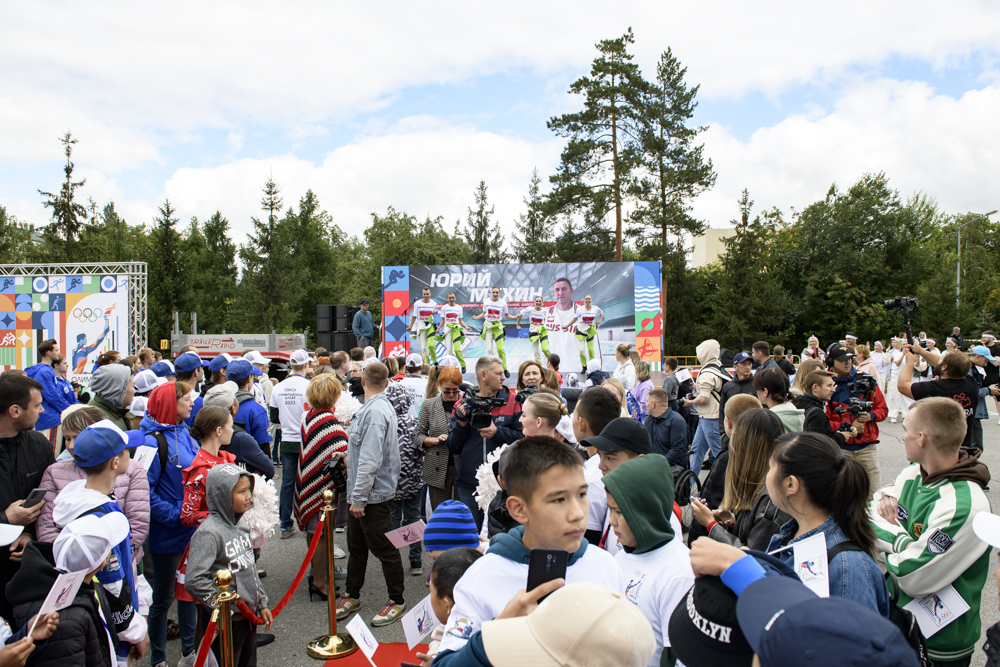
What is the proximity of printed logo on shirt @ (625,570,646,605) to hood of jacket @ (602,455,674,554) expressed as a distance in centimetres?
8

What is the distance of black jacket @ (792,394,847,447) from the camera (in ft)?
16.1

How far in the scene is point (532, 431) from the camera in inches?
140

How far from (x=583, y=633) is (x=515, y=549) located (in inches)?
26.6

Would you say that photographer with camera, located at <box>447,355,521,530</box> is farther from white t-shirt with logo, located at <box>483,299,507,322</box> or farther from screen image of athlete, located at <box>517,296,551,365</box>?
white t-shirt with logo, located at <box>483,299,507,322</box>

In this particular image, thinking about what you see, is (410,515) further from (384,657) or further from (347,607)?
(384,657)

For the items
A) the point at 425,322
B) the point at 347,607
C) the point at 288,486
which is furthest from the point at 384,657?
the point at 425,322

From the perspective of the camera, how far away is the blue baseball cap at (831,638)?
845 mm

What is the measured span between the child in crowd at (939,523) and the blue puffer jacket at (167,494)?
3869mm

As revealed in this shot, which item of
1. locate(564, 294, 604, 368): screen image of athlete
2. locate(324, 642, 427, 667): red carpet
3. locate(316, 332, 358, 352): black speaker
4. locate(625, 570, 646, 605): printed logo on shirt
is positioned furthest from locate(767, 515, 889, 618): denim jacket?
locate(316, 332, 358, 352): black speaker

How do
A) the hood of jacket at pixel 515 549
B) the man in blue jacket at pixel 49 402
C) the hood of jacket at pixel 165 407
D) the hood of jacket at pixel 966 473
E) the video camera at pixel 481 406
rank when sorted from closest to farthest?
the hood of jacket at pixel 515 549 → the hood of jacket at pixel 966 473 → the hood of jacket at pixel 165 407 → the video camera at pixel 481 406 → the man in blue jacket at pixel 49 402

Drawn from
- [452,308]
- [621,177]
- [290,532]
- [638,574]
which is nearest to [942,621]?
[638,574]

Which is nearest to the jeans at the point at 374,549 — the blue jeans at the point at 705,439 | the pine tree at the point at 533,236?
the blue jeans at the point at 705,439

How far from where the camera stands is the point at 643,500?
2.02m

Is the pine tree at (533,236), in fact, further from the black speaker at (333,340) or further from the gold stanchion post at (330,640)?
the gold stanchion post at (330,640)
